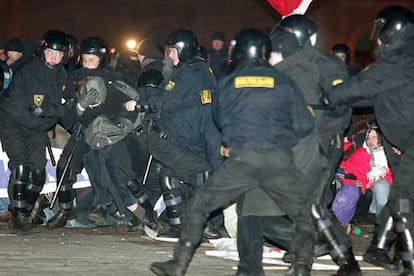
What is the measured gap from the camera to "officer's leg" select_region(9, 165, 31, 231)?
40.2 ft

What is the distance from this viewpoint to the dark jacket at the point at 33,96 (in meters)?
12.0

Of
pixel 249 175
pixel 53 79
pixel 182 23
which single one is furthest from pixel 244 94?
pixel 182 23

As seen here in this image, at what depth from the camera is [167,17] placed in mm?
32031

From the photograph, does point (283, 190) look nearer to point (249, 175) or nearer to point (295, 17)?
point (249, 175)

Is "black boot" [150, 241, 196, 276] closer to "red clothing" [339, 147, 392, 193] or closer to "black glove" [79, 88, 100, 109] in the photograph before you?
"black glove" [79, 88, 100, 109]

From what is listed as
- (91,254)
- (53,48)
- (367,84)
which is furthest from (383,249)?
(53,48)

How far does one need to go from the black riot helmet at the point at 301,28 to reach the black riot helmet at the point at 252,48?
1.91ft

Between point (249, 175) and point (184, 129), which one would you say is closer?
point (249, 175)

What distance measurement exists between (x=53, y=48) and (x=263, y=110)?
3964 mm

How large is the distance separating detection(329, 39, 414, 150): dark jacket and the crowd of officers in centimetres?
1

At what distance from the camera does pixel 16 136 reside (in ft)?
40.1

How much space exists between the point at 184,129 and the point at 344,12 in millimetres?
21184

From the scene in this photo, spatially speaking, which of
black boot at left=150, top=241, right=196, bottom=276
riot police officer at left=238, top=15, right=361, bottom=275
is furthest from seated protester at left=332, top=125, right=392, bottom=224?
black boot at left=150, top=241, right=196, bottom=276

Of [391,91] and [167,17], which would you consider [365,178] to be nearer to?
[391,91]
